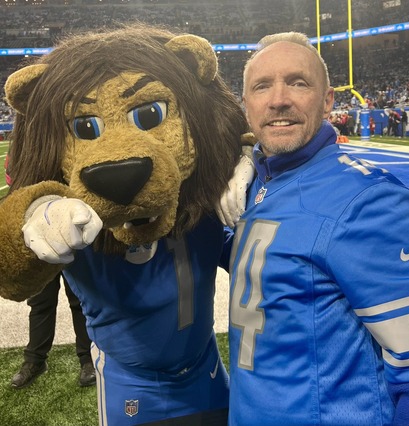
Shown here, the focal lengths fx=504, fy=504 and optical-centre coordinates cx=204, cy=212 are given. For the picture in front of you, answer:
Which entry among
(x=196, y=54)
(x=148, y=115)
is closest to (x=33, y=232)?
(x=148, y=115)

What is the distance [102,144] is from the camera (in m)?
1.14

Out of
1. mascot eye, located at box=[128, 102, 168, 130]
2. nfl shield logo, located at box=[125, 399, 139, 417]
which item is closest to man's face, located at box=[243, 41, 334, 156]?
mascot eye, located at box=[128, 102, 168, 130]

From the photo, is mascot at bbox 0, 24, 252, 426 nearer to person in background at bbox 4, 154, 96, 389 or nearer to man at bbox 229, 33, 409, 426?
man at bbox 229, 33, 409, 426

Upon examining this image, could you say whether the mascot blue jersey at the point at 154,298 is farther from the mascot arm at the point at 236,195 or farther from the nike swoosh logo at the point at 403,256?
the nike swoosh logo at the point at 403,256

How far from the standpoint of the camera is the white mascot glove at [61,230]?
0.92m

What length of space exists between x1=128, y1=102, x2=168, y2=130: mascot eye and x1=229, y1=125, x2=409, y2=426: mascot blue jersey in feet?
1.12

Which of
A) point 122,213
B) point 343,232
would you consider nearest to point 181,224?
point 122,213

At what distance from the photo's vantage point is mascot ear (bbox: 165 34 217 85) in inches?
52.1

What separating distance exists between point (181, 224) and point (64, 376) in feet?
6.51

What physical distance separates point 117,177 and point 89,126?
0.68ft

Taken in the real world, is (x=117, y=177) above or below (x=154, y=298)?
above

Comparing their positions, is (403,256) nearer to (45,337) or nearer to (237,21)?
(45,337)

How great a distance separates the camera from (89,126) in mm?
1212

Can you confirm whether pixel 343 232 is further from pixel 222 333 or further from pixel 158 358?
pixel 222 333
